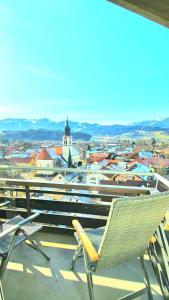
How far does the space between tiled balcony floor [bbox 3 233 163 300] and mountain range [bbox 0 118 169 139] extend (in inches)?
66.6

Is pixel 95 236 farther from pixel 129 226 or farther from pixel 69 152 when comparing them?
pixel 69 152

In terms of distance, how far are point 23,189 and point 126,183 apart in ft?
4.69

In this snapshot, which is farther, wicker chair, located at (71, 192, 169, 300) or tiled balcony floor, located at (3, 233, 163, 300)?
tiled balcony floor, located at (3, 233, 163, 300)

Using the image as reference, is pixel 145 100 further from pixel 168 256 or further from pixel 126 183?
pixel 168 256

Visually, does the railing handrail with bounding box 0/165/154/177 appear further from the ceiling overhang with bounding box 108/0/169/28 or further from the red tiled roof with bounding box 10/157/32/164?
the ceiling overhang with bounding box 108/0/169/28

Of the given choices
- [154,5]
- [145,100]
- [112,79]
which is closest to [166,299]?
[154,5]

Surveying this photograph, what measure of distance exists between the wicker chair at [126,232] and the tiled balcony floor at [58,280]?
340mm

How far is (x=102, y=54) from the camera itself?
450cm

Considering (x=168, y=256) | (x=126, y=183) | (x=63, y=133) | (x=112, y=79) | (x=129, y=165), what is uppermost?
(x=112, y=79)

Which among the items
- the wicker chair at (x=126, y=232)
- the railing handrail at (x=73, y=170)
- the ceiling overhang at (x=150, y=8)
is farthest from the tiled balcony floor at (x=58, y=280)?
the ceiling overhang at (x=150, y=8)

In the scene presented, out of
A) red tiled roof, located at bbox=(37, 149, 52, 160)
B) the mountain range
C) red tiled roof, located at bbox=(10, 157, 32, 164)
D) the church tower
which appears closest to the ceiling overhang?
the mountain range

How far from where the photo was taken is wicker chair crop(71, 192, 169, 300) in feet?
5.82

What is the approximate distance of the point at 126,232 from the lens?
1.88 m

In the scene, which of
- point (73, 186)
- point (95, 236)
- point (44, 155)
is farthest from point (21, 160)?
point (95, 236)
